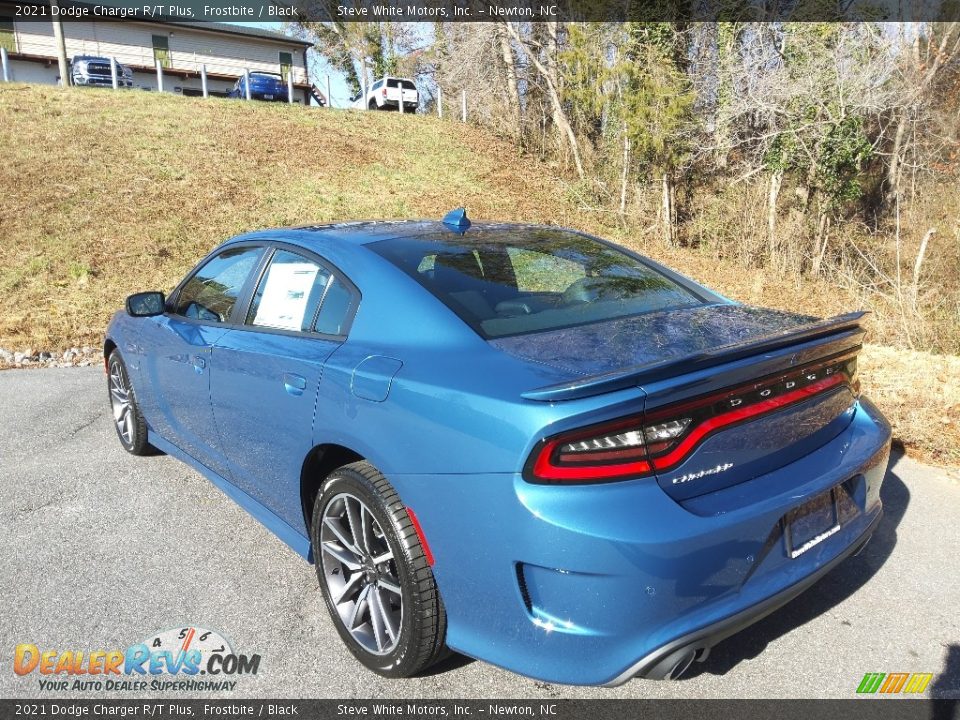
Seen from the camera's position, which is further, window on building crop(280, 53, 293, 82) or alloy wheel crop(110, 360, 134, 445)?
window on building crop(280, 53, 293, 82)

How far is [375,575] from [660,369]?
1.23m

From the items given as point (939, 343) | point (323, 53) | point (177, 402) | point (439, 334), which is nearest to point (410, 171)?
point (939, 343)

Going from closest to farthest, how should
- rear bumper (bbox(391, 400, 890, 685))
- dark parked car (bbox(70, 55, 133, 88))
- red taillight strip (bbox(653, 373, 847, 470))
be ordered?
rear bumper (bbox(391, 400, 890, 685)) → red taillight strip (bbox(653, 373, 847, 470)) → dark parked car (bbox(70, 55, 133, 88))

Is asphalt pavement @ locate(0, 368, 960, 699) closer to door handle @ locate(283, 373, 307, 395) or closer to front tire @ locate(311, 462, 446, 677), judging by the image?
front tire @ locate(311, 462, 446, 677)

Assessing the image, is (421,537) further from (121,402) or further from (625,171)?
(625,171)

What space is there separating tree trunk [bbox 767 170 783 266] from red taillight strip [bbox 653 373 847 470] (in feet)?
35.2

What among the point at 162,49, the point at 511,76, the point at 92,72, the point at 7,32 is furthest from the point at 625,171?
the point at 7,32

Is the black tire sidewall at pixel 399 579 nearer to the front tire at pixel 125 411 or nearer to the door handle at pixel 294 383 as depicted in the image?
the door handle at pixel 294 383

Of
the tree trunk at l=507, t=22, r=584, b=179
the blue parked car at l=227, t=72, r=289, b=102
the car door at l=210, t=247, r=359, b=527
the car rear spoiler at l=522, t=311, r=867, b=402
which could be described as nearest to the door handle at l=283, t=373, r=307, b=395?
the car door at l=210, t=247, r=359, b=527

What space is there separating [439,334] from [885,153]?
1502cm

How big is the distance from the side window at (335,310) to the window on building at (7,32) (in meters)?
42.2

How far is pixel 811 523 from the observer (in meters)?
2.21

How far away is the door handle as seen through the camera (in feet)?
8.72

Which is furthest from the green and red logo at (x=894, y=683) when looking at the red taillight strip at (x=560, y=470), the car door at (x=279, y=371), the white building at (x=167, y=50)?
the white building at (x=167, y=50)
